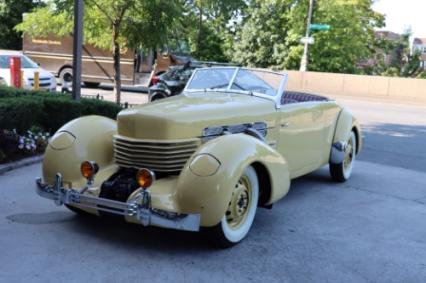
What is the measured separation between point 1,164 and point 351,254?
4.81 m

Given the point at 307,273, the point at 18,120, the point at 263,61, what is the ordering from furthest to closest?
the point at 263,61, the point at 18,120, the point at 307,273

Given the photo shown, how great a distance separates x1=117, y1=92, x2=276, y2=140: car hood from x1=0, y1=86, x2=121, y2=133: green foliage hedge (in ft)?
9.88

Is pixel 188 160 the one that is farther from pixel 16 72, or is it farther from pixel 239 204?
pixel 16 72

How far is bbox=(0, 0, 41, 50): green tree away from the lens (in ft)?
116

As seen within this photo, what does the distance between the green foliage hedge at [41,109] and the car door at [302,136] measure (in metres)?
3.96

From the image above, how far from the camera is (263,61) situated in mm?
33062

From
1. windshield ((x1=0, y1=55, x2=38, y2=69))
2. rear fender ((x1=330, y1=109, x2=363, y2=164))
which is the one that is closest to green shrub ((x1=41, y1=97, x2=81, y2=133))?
rear fender ((x1=330, y1=109, x2=363, y2=164))

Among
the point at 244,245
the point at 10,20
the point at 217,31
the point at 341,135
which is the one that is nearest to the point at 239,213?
the point at 244,245

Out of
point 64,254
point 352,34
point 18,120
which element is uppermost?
point 352,34

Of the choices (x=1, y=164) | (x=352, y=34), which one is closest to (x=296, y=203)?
(x=1, y=164)

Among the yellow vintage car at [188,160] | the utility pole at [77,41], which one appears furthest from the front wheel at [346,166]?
the utility pole at [77,41]

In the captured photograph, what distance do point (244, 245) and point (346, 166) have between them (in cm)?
348

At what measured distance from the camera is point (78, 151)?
5.21 meters

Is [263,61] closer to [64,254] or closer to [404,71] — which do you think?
[404,71]
